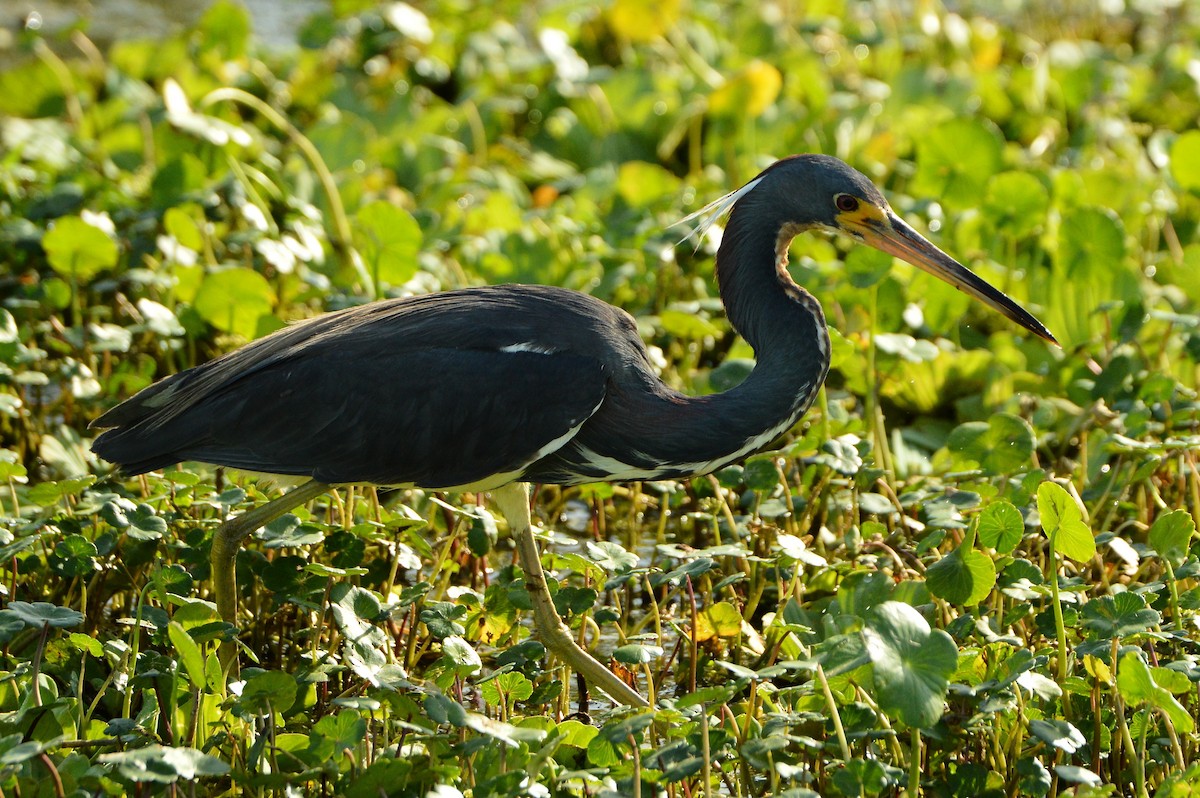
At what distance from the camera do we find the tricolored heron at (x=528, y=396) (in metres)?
4.00

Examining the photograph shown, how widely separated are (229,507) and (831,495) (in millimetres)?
1887

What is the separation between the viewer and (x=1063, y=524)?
12.0ft

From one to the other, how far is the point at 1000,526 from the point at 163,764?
2047 mm

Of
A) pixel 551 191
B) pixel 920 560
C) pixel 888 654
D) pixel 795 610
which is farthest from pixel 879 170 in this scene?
pixel 888 654

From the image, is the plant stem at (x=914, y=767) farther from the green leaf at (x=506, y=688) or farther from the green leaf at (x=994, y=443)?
the green leaf at (x=994, y=443)

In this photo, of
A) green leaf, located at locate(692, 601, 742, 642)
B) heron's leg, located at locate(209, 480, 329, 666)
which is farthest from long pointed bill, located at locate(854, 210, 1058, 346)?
heron's leg, located at locate(209, 480, 329, 666)

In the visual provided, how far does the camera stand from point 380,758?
10.6ft

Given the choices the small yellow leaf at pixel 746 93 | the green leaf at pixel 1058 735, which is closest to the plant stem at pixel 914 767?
the green leaf at pixel 1058 735

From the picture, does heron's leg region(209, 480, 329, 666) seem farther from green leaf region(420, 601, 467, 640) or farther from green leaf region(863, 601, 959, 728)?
green leaf region(863, 601, 959, 728)

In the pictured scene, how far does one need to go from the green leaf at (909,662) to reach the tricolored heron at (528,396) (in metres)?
1.00

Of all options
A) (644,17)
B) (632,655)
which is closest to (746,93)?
(644,17)

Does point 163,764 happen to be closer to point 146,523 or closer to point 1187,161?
point 146,523

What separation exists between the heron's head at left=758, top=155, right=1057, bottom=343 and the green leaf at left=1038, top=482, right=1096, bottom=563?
638mm

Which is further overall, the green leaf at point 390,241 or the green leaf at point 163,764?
the green leaf at point 390,241
